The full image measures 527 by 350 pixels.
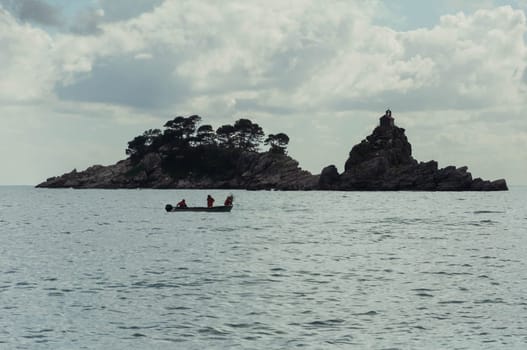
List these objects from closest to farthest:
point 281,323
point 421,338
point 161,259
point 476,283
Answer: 1. point 421,338
2. point 281,323
3. point 476,283
4. point 161,259

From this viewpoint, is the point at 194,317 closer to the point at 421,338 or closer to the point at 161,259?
the point at 421,338

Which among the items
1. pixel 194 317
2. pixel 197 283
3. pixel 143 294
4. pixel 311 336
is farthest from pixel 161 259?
pixel 311 336

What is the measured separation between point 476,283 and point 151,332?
1752 cm

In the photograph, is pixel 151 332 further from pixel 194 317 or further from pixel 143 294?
pixel 143 294

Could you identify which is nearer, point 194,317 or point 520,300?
point 194,317

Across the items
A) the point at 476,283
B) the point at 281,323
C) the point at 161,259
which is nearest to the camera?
the point at 281,323

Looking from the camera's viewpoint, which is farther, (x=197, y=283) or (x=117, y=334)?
(x=197, y=283)

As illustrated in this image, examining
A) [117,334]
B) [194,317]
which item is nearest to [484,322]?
[194,317]

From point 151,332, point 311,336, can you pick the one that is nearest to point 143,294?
point 151,332

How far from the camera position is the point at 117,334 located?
2170 centimetres

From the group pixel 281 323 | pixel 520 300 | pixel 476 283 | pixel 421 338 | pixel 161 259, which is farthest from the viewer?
pixel 161 259

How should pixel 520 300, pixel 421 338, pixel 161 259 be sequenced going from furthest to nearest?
pixel 161 259
pixel 520 300
pixel 421 338

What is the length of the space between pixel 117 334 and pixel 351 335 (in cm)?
780

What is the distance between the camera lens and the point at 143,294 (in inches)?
1148
